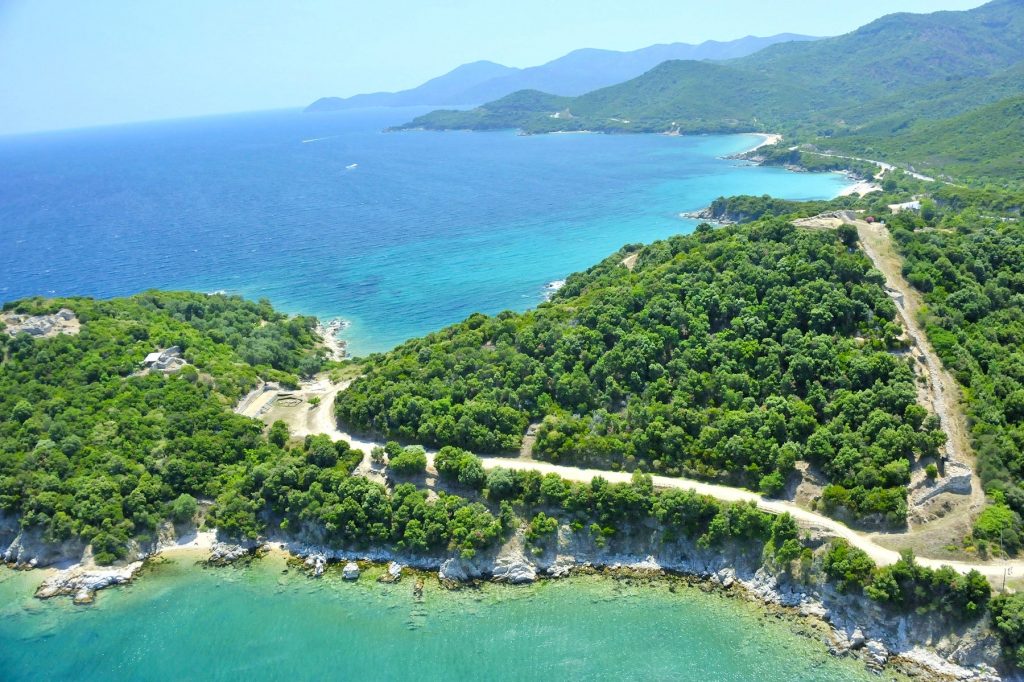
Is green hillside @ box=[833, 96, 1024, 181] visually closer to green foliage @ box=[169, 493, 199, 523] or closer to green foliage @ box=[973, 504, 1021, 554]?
green foliage @ box=[973, 504, 1021, 554]

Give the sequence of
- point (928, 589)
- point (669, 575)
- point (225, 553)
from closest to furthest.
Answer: point (928, 589), point (669, 575), point (225, 553)

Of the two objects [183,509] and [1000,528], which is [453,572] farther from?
[1000,528]

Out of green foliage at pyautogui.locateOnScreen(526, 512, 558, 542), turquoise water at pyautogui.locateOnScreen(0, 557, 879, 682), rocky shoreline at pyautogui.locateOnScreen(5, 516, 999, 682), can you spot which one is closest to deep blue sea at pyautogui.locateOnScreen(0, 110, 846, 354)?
rocky shoreline at pyautogui.locateOnScreen(5, 516, 999, 682)

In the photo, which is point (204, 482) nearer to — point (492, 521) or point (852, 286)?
point (492, 521)

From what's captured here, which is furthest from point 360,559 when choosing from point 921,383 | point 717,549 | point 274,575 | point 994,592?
point 921,383

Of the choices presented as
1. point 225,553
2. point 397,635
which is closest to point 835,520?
point 397,635

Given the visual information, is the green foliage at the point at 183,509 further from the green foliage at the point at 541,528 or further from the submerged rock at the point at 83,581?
the green foliage at the point at 541,528

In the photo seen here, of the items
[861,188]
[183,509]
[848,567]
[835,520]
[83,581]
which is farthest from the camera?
[861,188]

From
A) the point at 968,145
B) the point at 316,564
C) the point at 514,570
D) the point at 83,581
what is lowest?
the point at 83,581
